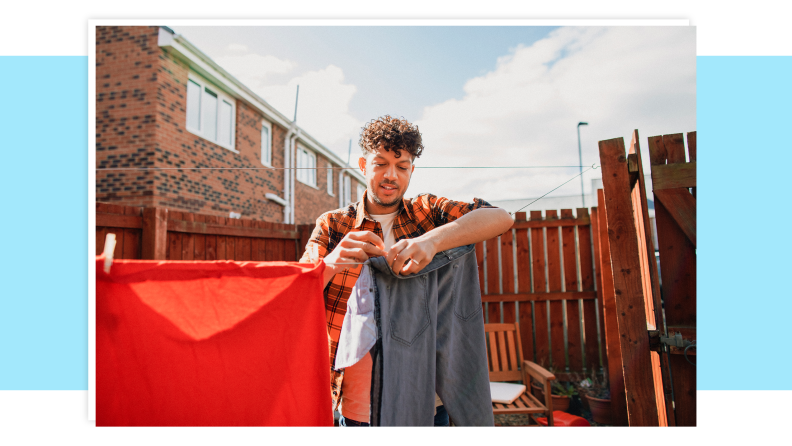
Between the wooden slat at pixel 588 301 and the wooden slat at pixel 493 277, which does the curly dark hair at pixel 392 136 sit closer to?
the wooden slat at pixel 493 277

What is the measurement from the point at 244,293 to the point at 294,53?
1584mm

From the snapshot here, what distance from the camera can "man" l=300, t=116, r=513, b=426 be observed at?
1.21 metres

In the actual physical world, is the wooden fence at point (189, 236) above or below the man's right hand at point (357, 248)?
above

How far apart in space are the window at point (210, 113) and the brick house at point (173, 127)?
15 mm

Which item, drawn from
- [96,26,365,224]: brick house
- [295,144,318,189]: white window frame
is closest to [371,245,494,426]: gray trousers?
[96,26,365,224]: brick house

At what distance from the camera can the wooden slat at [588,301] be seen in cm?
347

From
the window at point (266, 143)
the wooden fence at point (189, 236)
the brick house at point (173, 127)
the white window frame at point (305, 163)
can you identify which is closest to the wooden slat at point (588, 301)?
the brick house at point (173, 127)

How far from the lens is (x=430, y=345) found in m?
1.27

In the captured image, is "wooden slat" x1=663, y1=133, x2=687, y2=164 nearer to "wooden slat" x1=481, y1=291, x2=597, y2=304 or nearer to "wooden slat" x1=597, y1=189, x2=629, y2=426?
"wooden slat" x1=597, y1=189, x2=629, y2=426
